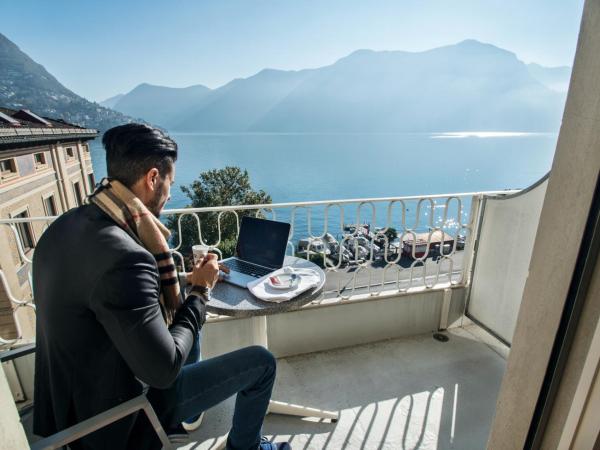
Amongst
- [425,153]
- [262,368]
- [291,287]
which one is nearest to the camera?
[262,368]

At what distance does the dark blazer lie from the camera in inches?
33.1

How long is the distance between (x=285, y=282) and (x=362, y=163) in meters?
108

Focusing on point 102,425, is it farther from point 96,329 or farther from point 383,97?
point 383,97

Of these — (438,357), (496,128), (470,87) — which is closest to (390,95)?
(470,87)

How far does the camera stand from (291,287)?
1573 millimetres

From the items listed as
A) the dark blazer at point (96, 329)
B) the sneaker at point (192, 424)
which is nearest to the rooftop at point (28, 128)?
the sneaker at point (192, 424)

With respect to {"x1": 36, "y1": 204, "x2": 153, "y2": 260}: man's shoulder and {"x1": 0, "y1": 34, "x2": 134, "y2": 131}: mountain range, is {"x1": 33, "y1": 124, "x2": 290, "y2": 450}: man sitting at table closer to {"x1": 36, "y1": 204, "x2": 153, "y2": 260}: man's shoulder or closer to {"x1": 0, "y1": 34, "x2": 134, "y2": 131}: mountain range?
{"x1": 36, "y1": 204, "x2": 153, "y2": 260}: man's shoulder

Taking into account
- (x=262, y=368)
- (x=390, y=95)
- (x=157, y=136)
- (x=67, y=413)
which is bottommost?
(x=262, y=368)

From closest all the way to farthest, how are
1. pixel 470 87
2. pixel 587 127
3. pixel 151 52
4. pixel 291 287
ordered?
pixel 587 127
pixel 291 287
pixel 151 52
pixel 470 87

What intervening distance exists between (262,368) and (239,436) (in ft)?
1.19

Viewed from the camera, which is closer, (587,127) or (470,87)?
(587,127)

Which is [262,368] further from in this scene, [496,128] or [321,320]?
[496,128]

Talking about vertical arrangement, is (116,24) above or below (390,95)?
below

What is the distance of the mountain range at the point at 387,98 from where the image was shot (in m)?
135
